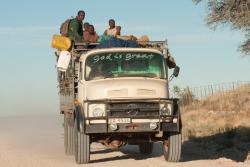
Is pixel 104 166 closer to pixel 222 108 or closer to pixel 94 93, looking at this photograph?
pixel 94 93

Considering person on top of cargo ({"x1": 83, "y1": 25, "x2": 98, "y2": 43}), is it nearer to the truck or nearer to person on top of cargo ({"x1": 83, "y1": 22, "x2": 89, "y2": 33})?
person on top of cargo ({"x1": 83, "y1": 22, "x2": 89, "y2": 33})

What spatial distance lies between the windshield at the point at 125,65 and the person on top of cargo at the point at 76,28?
2165mm

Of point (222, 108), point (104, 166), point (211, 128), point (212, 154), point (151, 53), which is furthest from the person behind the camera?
point (222, 108)

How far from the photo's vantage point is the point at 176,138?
51.5ft

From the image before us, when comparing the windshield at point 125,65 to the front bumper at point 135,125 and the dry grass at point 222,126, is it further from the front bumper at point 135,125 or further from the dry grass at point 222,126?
the dry grass at point 222,126

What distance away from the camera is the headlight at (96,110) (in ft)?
49.4

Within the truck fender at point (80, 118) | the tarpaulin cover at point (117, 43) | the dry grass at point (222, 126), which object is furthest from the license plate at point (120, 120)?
the dry grass at point (222, 126)

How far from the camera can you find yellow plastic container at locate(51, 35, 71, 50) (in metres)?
16.9

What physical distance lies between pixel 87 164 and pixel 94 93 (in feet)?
5.22

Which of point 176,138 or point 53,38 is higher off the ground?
point 53,38

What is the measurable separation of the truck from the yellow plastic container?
19 centimetres

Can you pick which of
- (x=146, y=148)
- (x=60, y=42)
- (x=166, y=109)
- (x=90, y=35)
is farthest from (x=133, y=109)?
(x=146, y=148)

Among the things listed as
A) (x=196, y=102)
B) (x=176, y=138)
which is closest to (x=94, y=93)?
(x=176, y=138)

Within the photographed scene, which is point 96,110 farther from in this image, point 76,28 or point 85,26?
point 76,28
